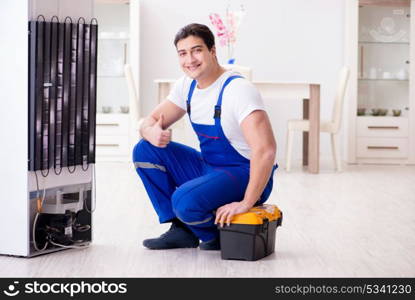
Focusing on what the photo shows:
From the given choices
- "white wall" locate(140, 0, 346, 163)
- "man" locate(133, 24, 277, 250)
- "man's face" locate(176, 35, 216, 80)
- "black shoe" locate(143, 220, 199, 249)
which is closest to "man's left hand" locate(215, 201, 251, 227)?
"man" locate(133, 24, 277, 250)

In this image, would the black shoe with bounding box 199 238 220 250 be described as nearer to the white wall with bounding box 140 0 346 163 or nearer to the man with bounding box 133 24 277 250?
the man with bounding box 133 24 277 250

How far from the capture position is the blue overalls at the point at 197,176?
3.05m

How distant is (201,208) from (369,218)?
4.90 ft

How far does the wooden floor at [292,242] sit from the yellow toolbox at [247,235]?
0.05 m

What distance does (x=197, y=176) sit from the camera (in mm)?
3291

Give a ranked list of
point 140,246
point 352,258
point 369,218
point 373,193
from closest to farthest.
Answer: point 352,258 → point 140,246 → point 369,218 → point 373,193

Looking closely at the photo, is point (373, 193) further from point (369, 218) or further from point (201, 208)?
point (201, 208)

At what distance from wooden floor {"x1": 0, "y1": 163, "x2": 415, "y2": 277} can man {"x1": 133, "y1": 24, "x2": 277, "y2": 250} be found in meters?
0.17

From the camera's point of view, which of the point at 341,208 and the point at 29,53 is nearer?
the point at 29,53

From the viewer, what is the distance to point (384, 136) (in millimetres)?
7625

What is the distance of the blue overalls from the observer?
10.0ft

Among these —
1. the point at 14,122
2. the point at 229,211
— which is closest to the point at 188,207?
the point at 229,211

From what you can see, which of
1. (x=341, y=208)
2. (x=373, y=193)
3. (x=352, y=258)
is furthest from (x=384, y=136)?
(x=352, y=258)

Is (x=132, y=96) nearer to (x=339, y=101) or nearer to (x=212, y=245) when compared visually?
(x=339, y=101)
